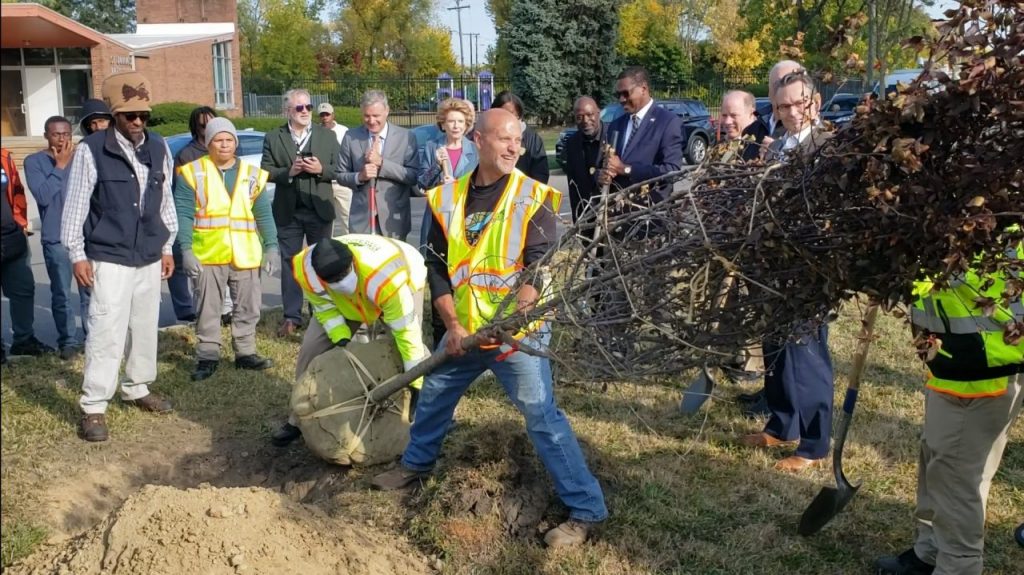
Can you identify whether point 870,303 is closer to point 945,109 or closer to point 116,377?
point 945,109

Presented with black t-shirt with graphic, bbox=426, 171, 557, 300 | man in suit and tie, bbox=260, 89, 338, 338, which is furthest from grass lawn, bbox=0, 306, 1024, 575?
man in suit and tie, bbox=260, 89, 338, 338

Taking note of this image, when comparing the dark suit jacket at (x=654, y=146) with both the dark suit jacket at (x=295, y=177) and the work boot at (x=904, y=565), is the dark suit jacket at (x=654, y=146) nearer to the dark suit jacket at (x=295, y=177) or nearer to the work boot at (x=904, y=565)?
the dark suit jacket at (x=295, y=177)

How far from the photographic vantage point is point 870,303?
2.76m

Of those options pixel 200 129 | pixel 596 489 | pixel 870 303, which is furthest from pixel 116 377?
pixel 870 303

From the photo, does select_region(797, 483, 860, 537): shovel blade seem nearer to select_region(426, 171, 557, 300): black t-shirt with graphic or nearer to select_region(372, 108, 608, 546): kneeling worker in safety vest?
select_region(372, 108, 608, 546): kneeling worker in safety vest

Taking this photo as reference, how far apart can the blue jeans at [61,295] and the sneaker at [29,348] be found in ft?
0.44

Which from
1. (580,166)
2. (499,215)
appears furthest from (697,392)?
(580,166)

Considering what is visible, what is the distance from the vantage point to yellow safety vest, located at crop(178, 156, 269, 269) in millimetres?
6543

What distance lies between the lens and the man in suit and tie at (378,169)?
738cm

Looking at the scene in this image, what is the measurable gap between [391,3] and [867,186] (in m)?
54.0

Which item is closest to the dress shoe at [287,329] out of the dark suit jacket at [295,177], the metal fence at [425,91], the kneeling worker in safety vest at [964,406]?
the dark suit jacket at [295,177]

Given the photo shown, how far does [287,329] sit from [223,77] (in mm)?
41989

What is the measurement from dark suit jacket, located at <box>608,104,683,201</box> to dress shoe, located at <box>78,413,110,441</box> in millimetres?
3797

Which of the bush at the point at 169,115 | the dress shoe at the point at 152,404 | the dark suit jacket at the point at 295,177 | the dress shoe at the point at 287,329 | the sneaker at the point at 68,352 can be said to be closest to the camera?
the dress shoe at the point at 152,404
